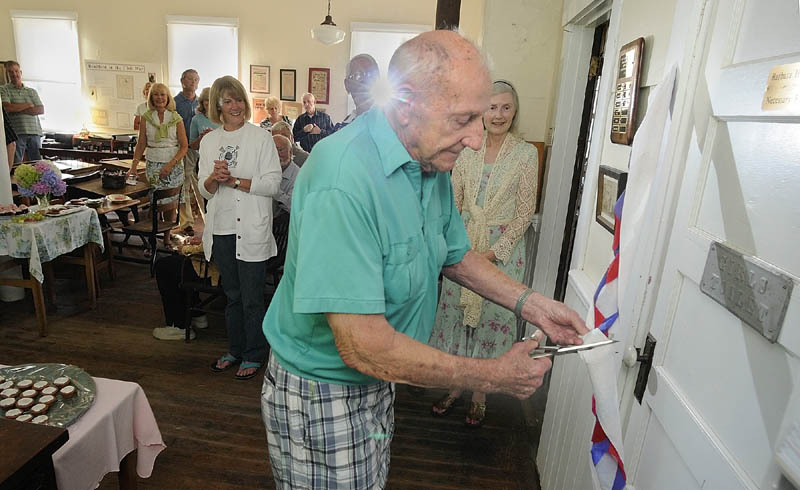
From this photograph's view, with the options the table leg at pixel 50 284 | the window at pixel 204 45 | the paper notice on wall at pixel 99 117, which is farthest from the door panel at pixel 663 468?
the paper notice on wall at pixel 99 117

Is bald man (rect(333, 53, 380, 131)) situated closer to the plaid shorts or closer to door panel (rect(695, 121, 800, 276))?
the plaid shorts

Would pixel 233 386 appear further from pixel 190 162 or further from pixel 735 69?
pixel 190 162

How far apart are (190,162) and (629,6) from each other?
16.9 feet

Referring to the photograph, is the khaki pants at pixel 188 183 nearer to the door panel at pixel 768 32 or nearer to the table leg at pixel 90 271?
the table leg at pixel 90 271

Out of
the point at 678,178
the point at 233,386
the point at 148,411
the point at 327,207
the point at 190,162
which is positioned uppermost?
the point at 678,178

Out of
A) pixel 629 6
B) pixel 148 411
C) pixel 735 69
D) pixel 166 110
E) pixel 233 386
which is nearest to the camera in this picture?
pixel 735 69

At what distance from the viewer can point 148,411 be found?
1856 millimetres

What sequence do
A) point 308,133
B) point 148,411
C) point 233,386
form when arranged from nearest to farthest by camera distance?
point 148,411, point 233,386, point 308,133

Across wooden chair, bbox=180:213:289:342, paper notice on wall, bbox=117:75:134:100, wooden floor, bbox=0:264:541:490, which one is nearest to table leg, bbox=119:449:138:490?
wooden floor, bbox=0:264:541:490

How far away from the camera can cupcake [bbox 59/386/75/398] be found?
5.33ft

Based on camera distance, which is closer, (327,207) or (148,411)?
(327,207)

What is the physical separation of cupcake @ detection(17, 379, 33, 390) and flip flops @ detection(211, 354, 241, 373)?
148 centimetres

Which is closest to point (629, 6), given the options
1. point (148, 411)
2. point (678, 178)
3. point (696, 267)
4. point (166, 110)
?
point (678, 178)

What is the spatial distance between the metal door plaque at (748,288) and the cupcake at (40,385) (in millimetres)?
1938
